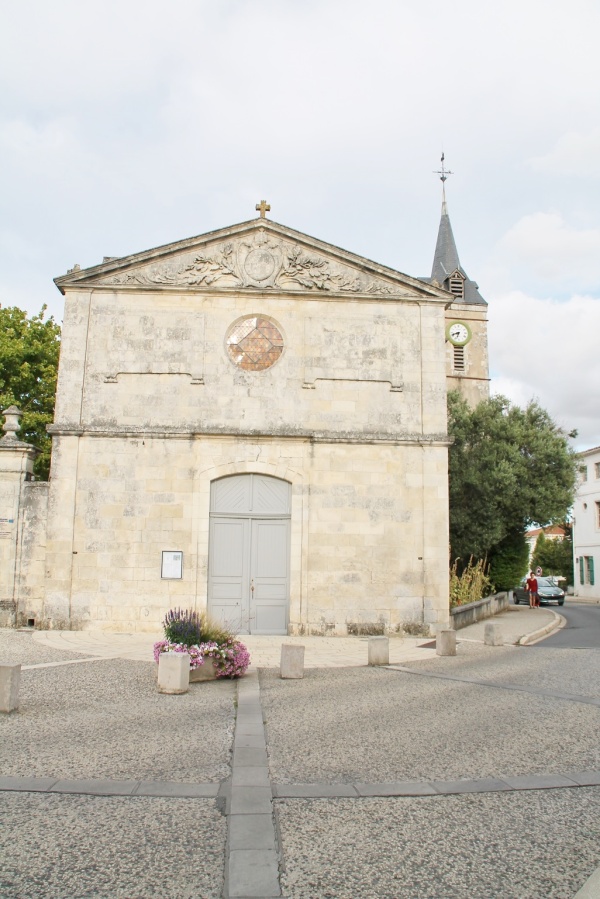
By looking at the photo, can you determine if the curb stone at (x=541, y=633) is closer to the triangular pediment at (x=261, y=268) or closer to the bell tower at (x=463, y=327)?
the triangular pediment at (x=261, y=268)

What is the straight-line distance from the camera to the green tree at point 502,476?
2311 centimetres

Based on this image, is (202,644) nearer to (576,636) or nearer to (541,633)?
(541,633)

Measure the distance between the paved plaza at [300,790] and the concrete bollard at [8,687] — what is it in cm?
26

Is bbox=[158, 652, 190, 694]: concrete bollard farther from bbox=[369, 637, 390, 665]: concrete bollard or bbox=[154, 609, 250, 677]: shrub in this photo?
bbox=[369, 637, 390, 665]: concrete bollard

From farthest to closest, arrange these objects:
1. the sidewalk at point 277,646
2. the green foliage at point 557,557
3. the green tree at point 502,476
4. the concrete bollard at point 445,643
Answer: the green foliage at point 557,557 < the green tree at point 502,476 < the concrete bollard at point 445,643 < the sidewalk at point 277,646

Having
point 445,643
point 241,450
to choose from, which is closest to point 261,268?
point 241,450

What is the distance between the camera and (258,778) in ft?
16.4

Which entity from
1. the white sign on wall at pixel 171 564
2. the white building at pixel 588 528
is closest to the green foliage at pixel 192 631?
the white sign on wall at pixel 171 564

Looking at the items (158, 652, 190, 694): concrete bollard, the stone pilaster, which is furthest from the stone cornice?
(158, 652, 190, 694): concrete bollard

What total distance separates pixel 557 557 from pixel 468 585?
124ft

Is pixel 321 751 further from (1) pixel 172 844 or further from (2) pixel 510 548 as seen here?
(2) pixel 510 548

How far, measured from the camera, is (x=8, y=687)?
718 cm

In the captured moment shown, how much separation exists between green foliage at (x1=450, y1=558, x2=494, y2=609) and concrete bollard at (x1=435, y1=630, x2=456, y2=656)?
6.99 m

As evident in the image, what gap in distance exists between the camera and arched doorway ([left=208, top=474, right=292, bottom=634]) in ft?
49.2
